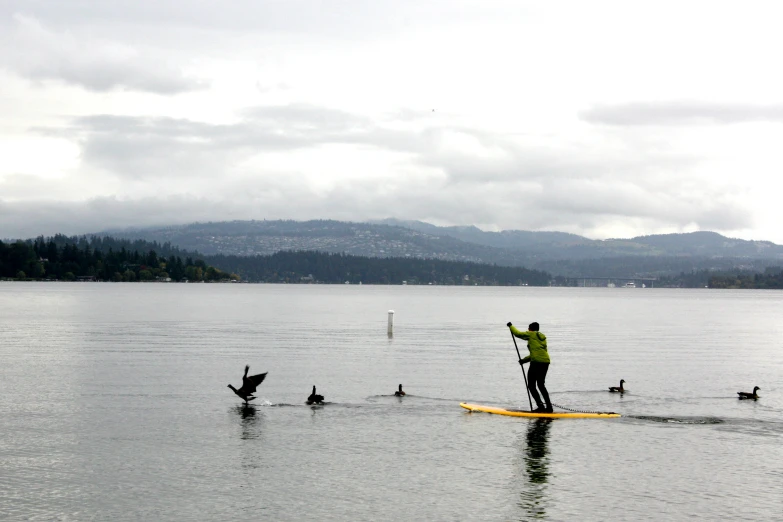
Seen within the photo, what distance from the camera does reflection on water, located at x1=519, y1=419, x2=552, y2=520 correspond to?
19.5 meters

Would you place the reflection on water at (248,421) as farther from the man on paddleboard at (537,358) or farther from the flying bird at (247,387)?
the man on paddleboard at (537,358)

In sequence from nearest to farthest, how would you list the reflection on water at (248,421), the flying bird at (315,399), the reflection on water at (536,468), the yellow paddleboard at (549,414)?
1. the reflection on water at (536,468)
2. the reflection on water at (248,421)
3. the yellow paddleboard at (549,414)
4. the flying bird at (315,399)

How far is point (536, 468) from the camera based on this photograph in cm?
2342

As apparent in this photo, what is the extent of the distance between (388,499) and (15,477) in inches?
354

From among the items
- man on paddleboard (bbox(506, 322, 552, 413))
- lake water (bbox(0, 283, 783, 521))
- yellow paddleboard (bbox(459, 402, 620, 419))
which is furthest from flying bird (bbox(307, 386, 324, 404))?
man on paddleboard (bbox(506, 322, 552, 413))

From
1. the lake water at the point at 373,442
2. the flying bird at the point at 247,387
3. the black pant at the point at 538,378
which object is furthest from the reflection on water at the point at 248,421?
the black pant at the point at 538,378

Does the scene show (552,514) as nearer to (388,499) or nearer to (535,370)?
(388,499)

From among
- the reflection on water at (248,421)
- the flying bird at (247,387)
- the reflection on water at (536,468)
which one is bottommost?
the reflection on water at (536,468)

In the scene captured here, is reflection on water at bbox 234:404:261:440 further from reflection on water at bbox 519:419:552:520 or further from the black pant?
the black pant

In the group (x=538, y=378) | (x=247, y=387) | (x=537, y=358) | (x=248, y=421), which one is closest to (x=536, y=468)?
(x=537, y=358)

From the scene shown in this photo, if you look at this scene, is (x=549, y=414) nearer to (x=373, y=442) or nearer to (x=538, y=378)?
(x=538, y=378)

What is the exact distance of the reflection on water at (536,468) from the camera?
19516 mm

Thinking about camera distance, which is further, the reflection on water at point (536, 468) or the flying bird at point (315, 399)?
the flying bird at point (315, 399)

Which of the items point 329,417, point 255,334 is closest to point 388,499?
point 329,417
